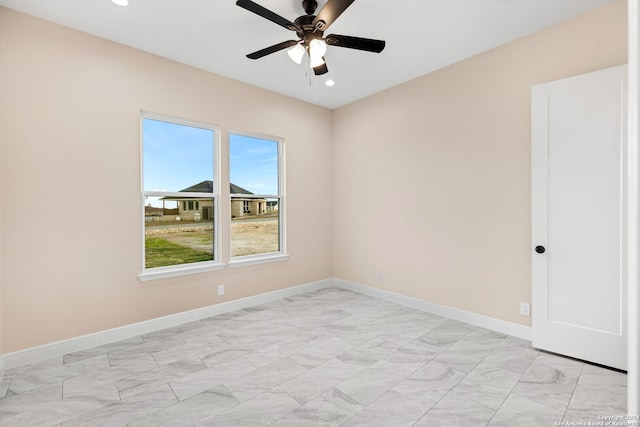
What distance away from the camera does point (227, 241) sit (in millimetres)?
4059

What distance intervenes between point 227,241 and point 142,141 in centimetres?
152

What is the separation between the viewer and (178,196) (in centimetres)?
371

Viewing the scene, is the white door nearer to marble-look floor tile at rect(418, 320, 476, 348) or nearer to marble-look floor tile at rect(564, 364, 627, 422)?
marble-look floor tile at rect(564, 364, 627, 422)

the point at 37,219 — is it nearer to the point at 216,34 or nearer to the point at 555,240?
the point at 216,34

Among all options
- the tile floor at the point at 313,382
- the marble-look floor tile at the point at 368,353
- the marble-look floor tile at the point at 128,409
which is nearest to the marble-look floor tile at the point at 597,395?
the tile floor at the point at 313,382

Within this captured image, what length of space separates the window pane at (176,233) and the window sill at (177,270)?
73mm

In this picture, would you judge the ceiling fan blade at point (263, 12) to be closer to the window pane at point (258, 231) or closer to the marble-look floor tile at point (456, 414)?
the window pane at point (258, 231)

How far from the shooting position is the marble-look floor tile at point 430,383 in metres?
2.24

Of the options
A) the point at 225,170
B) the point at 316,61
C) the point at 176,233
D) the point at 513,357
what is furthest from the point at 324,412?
the point at 225,170

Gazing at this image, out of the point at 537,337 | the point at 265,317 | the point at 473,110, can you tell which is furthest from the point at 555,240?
the point at 265,317

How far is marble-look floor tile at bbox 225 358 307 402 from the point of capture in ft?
7.59

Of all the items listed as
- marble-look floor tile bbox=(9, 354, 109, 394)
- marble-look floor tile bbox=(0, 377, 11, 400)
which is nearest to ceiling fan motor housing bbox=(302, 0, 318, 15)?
marble-look floor tile bbox=(9, 354, 109, 394)

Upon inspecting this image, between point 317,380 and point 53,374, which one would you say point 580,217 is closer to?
point 317,380

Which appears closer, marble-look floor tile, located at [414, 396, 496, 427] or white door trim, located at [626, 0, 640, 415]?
white door trim, located at [626, 0, 640, 415]
